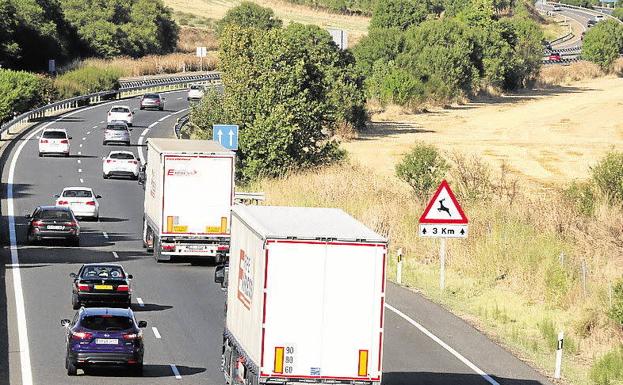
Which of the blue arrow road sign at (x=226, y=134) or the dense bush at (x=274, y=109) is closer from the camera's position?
the blue arrow road sign at (x=226, y=134)

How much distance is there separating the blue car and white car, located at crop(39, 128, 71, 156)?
174ft

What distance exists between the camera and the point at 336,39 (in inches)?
4540

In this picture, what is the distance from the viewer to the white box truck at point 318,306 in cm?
2078

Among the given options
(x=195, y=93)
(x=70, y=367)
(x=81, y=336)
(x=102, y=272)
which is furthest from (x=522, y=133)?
(x=81, y=336)

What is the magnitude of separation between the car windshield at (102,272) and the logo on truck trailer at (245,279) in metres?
11.7

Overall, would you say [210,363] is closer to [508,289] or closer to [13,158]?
[508,289]

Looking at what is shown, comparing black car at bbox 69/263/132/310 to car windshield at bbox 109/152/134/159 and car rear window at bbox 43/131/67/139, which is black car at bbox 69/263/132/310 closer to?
car windshield at bbox 109/152/134/159

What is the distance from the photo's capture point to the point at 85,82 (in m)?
125

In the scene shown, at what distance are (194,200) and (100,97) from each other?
82629 millimetres

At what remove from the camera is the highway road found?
2722 cm

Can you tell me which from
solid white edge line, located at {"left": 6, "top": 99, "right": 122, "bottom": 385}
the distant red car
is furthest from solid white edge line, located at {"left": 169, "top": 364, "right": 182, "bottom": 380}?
the distant red car

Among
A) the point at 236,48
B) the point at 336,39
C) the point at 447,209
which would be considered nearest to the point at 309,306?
the point at 447,209

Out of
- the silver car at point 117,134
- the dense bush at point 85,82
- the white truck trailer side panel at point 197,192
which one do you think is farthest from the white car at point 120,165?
the dense bush at point 85,82

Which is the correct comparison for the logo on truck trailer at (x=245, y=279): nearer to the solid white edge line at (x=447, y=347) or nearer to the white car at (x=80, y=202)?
the solid white edge line at (x=447, y=347)
